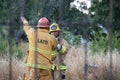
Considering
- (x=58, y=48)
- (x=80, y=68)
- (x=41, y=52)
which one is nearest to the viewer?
(x=41, y=52)

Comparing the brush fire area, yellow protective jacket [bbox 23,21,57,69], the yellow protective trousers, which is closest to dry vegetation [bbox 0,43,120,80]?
the brush fire area

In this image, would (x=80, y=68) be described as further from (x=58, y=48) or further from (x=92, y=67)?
(x=58, y=48)

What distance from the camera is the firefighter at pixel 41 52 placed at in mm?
7043

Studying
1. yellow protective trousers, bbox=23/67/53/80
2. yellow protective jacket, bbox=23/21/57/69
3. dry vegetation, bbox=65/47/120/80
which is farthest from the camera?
dry vegetation, bbox=65/47/120/80

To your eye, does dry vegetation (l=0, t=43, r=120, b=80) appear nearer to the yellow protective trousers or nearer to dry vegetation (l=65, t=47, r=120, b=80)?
dry vegetation (l=65, t=47, r=120, b=80)

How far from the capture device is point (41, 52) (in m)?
7.11

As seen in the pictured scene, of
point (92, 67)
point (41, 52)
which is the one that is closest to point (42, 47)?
point (41, 52)

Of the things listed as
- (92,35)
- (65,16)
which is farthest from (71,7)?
(92,35)

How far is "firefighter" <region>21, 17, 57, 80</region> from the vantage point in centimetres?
704

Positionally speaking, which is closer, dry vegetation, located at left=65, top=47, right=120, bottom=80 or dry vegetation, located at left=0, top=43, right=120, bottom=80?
dry vegetation, located at left=0, top=43, right=120, bottom=80

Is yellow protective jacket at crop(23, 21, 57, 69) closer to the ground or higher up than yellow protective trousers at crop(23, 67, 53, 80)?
higher up

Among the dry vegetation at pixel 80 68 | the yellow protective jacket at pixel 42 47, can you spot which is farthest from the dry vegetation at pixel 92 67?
the yellow protective jacket at pixel 42 47

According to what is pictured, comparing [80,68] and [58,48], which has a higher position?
[58,48]

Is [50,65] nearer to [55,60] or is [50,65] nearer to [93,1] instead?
[55,60]
